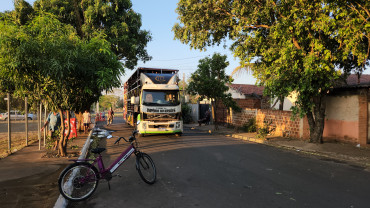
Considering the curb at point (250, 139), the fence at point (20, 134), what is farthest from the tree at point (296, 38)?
the fence at point (20, 134)

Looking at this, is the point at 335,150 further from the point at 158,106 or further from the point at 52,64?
the point at 52,64

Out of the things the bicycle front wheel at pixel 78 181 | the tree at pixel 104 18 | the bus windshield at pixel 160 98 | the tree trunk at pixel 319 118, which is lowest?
the bicycle front wheel at pixel 78 181

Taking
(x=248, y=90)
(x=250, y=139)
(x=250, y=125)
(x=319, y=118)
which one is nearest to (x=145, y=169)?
(x=319, y=118)

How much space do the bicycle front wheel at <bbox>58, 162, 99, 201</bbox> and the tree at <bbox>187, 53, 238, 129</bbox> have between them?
13891 mm

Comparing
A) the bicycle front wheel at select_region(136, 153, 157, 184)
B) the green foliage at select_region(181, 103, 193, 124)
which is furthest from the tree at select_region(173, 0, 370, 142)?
the green foliage at select_region(181, 103, 193, 124)

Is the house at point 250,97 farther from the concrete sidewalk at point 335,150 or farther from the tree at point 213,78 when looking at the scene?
the concrete sidewalk at point 335,150

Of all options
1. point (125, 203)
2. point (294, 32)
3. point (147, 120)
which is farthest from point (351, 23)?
point (147, 120)

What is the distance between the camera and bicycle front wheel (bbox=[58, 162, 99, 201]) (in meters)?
4.74

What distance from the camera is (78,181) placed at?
4.98 metres

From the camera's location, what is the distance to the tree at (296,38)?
8867 millimetres

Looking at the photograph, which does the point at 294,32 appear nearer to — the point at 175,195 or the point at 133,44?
the point at 175,195

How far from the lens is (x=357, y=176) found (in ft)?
21.7

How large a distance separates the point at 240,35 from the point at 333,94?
5.24 m

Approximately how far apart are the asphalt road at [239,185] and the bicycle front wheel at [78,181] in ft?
0.66
